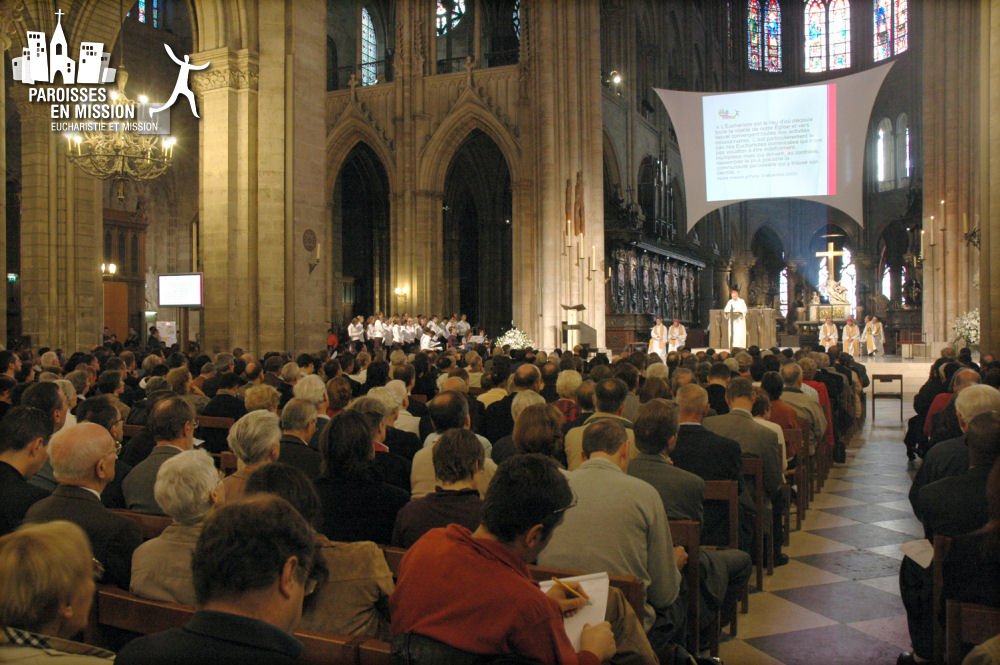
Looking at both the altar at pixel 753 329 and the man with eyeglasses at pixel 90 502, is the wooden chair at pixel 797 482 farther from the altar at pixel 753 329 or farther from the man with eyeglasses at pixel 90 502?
the altar at pixel 753 329

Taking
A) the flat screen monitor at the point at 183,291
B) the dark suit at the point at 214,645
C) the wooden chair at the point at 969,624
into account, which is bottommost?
the wooden chair at the point at 969,624

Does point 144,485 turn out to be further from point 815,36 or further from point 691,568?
point 815,36

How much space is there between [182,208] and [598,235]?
1241 cm

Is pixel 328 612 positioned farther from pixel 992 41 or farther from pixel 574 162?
pixel 574 162

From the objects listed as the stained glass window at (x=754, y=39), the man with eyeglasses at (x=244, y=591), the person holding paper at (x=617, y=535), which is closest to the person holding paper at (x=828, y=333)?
the person holding paper at (x=617, y=535)

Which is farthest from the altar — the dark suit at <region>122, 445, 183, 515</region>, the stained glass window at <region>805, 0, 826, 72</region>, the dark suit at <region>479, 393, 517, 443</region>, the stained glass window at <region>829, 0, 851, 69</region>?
the stained glass window at <region>805, 0, 826, 72</region>

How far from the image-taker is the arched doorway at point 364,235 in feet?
109

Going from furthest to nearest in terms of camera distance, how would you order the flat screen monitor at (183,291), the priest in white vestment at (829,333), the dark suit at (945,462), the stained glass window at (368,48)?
the stained glass window at (368,48) < the priest in white vestment at (829,333) < the flat screen monitor at (183,291) < the dark suit at (945,462)

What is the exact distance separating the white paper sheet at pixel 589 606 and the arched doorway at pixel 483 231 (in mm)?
30634

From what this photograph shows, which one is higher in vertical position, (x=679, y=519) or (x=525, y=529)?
(x=525, y=529)

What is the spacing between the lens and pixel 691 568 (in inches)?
151

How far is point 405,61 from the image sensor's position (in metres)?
27.9

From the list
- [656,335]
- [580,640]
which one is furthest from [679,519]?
[656,335]

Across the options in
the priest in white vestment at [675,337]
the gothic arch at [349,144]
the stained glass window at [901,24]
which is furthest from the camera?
the stained glass window at [901,24]
